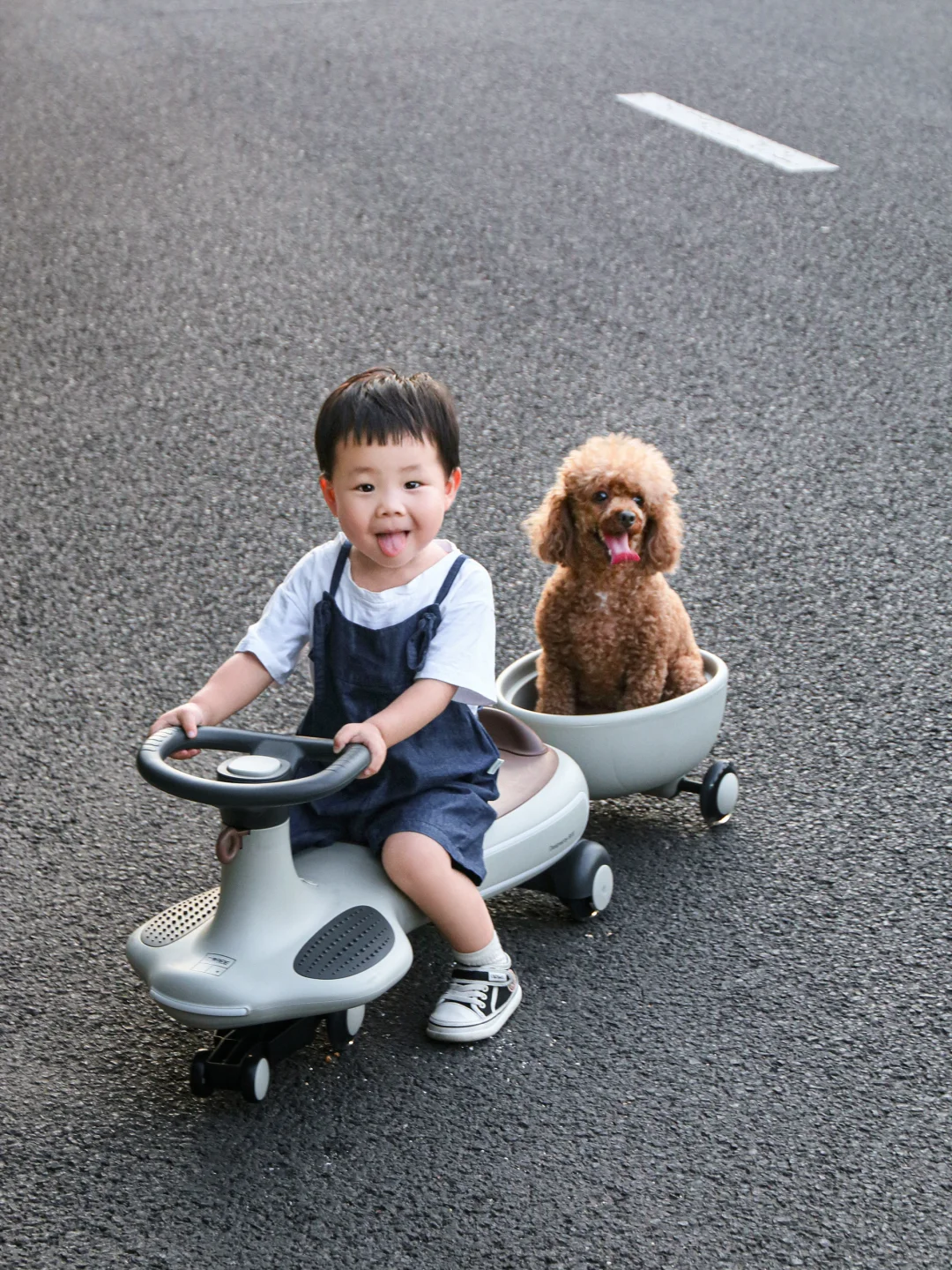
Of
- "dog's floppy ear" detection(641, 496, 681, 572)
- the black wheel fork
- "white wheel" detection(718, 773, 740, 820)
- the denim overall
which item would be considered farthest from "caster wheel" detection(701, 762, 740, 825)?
the black wheel fork

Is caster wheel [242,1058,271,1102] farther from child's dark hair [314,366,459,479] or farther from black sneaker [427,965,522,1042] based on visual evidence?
child's dark hair [314,366,459,479]

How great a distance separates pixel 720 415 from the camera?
384cm

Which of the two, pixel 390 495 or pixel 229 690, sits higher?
pixel 390 495

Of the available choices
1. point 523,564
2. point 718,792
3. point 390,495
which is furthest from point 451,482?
point 523,564

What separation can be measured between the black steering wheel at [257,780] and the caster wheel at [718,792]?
28.9 inches

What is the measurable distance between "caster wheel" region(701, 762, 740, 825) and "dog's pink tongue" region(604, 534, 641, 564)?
1.30 ft

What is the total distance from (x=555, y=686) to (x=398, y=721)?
0.49 meters

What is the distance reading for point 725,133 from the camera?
5801 mm

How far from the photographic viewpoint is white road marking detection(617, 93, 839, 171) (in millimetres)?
5492

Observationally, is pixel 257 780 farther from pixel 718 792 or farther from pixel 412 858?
pixel 718 792

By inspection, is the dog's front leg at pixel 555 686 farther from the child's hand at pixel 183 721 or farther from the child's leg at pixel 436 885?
the child's hand at pixel 183 721

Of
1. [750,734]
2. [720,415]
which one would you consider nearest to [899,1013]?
[750,734]

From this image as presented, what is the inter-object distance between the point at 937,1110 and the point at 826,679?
3.56 feet

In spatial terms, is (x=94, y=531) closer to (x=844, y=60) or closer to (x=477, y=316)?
(x=477, y=316)
